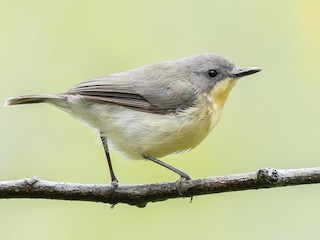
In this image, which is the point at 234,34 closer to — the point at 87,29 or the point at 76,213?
the point at 87,29

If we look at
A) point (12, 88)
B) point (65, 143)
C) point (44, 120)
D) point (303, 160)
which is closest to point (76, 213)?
point (65, 143)

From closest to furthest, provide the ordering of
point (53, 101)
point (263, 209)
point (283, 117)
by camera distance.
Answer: point (53, 101), point (263, 209), point (283, 117)

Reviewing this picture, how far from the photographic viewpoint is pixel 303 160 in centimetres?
425

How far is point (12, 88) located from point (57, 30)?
22.1 inches

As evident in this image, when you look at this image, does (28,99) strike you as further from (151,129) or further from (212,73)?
(212,73)

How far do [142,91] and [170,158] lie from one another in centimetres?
92

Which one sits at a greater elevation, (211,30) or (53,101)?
(211,30)

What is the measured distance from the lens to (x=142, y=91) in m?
4.03

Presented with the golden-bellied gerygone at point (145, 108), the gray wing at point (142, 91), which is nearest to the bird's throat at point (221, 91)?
the golden-bellied gerygone at point (145, 108)

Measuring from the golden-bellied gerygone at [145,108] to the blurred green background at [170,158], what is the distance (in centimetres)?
27

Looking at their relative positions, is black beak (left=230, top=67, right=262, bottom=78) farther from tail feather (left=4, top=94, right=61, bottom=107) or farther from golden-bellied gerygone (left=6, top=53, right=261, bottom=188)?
tail feather (left=4, top=94, right=61, bottom=107)

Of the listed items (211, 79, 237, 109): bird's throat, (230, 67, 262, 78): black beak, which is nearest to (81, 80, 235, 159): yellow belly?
(211, 79, 237, 109): bird's throat

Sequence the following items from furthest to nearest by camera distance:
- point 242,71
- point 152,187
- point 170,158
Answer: point 170,158
point 242,71
point 152,187

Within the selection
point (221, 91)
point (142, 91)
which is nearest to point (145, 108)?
point (142, 91)
